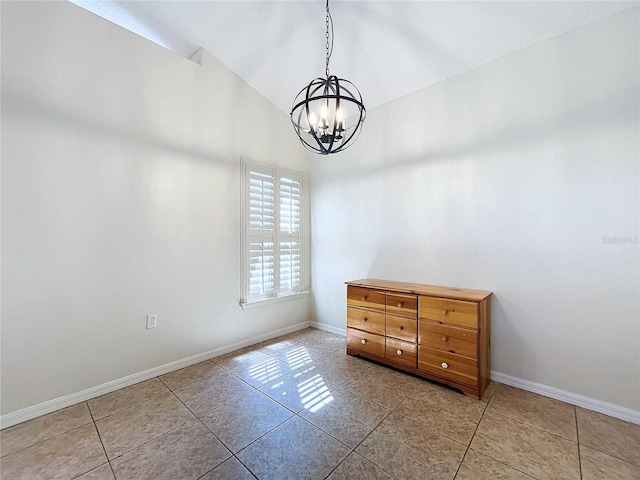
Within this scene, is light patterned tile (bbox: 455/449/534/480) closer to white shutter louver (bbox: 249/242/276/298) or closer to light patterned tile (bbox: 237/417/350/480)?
light patterned tile (bbox: 237/417/350/480)

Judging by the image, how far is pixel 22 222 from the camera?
1.90 meters

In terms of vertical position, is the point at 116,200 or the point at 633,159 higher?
the point at 633,159

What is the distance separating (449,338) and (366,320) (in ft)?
2.71

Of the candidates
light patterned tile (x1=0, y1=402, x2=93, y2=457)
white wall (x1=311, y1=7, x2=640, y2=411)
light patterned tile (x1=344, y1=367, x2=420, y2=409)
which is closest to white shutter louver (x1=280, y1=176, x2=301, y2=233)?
white wall (x1=311, y1=7, x2=640, y2=411)

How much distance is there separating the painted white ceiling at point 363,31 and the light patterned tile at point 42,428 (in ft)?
10.4

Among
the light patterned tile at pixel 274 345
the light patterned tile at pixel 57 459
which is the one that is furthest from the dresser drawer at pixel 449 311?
the light patterned tile at pixel 57 459

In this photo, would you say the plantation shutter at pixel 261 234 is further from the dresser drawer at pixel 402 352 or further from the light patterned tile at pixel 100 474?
the light patterned tile at pixel 100 474

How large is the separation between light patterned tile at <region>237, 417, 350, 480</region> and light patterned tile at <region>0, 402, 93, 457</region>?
129cm

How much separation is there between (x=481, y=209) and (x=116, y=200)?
3.25 meters

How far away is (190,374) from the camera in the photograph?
102 inches

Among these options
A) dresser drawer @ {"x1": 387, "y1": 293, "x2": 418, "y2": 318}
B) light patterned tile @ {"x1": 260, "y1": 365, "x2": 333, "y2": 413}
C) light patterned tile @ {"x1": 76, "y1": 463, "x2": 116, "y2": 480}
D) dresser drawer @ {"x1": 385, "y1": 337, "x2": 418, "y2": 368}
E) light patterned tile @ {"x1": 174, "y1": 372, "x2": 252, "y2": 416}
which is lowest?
light patterned tile @ {"x1": 76, "y1": 463, "x2": 116, "y2": 480}

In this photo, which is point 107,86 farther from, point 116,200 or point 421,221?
point 421,221

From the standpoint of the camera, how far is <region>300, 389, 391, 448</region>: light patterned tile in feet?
5.85

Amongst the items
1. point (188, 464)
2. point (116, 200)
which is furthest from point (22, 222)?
point (188, 464)
